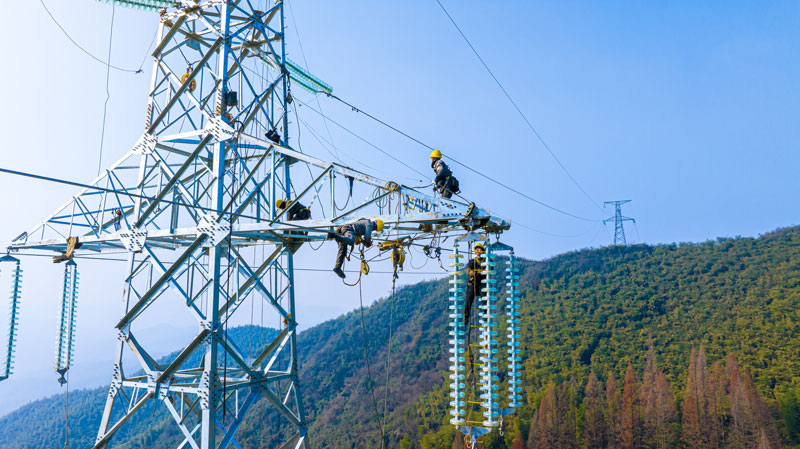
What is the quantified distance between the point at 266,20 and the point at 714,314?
262 ft

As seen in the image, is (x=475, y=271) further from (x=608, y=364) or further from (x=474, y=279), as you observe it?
(x=608, y=364)

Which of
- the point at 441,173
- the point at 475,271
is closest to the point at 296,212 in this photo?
the point at 441,173

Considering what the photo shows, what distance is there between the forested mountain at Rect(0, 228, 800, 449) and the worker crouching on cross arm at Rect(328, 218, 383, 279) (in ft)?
136

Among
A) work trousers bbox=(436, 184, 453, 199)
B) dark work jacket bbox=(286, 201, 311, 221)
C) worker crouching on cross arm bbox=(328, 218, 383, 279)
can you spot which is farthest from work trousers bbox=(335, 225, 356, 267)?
work trousers bbox=(436, 184, 453, 199)

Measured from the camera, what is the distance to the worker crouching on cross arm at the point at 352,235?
11.5m

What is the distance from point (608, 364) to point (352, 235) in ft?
243

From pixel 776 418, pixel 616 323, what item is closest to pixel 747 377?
pixel 776 418

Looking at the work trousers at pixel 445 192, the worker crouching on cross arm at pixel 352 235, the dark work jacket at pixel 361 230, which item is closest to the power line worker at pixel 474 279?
the work trousers at pixel 445 192

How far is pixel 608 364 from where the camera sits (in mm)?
77000

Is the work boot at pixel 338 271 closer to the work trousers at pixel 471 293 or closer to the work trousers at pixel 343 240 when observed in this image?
the work trousers at pixel 343 240

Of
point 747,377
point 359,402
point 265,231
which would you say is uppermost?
point 265,231

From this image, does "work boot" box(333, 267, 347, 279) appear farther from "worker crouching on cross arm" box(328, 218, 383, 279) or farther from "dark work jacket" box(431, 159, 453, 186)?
"dark work jacket" box(431, 159, 453, 186)

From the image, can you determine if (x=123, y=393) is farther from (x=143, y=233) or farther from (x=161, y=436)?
(x=161, y=436)

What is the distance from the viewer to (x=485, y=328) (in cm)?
1214
